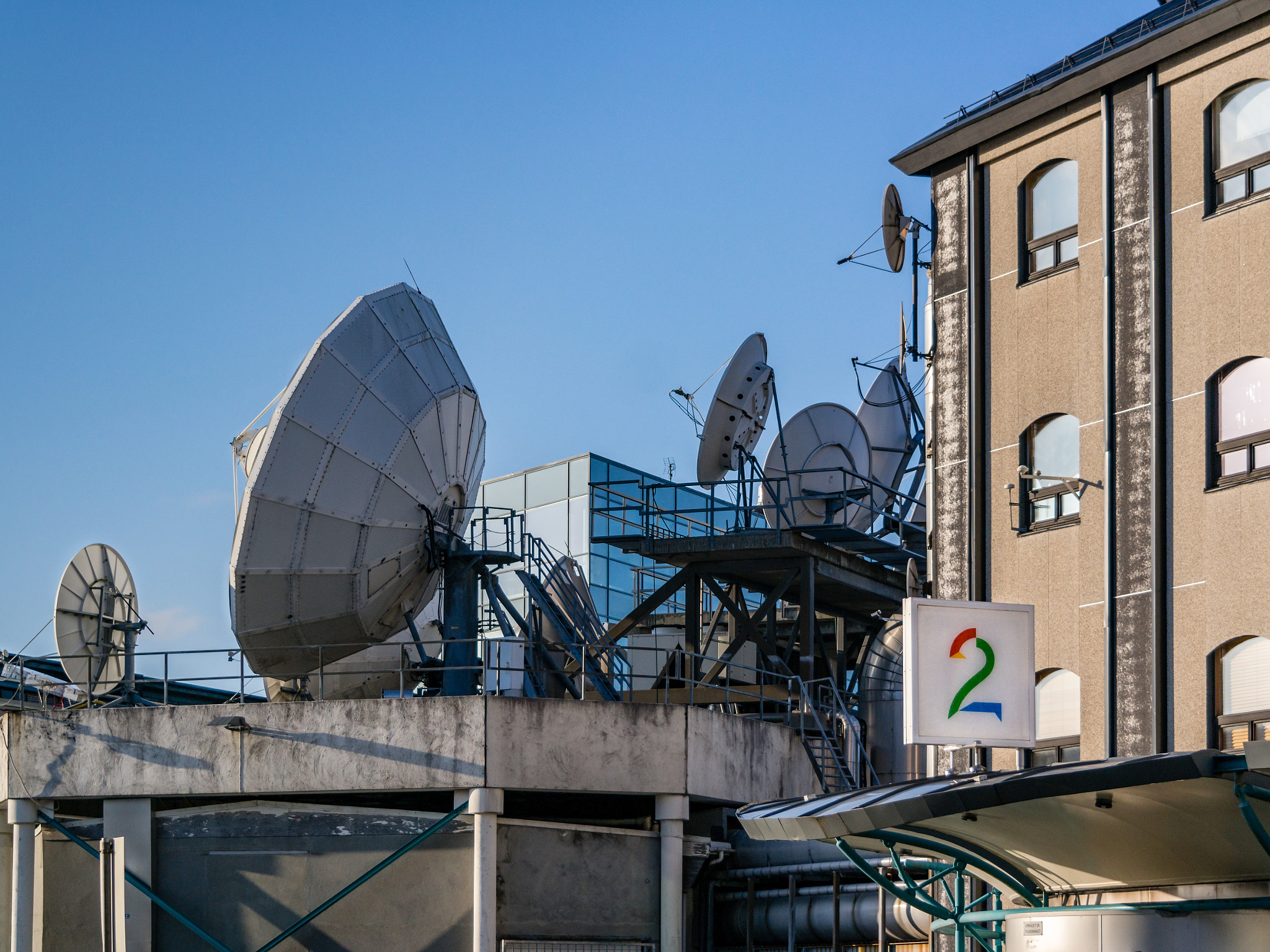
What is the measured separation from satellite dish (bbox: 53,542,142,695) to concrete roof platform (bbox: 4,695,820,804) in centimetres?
316

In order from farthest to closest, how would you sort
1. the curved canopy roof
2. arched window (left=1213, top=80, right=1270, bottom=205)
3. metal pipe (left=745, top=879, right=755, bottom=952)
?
metal pipe (left=745, top=879, right=755, bottom=952) → arched window (left=1213, top=80, right=1270, bottom=205) → the curved canopy roof

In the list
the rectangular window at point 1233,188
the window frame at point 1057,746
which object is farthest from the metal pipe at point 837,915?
the rectangular window at point 1233,188

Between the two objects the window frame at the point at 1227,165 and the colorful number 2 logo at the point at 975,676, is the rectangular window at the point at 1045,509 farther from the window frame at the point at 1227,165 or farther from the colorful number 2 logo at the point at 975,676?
the colorful number 2 logo at the point at 975,676

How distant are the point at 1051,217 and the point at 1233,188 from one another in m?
3.16

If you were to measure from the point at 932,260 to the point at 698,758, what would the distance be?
33.5 ft

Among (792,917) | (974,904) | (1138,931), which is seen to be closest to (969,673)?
(974,904)

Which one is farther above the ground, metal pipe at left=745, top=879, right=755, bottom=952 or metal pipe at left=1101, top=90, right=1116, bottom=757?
metal pipe at left=1101, top=90, right=1116, bottom=757

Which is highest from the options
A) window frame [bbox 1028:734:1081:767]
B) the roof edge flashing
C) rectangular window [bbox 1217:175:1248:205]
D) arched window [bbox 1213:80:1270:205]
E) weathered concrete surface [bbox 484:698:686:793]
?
the roof edge flashing

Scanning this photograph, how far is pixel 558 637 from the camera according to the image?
40.2 meters

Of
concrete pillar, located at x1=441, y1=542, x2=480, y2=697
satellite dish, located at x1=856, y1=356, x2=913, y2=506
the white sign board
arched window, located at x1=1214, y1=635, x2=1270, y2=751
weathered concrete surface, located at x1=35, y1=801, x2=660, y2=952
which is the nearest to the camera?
the white sign board

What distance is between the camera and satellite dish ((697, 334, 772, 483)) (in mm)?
39469

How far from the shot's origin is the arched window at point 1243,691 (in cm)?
2036

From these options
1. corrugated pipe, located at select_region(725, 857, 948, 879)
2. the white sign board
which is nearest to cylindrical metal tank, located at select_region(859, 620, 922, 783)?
corrugated pipe, located at select_region(725, 857, 948, 879)

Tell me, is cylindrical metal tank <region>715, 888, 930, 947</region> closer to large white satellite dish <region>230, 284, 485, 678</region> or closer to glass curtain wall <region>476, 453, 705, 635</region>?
large white satellite dish <region>230, 284, 485, 678</region>
